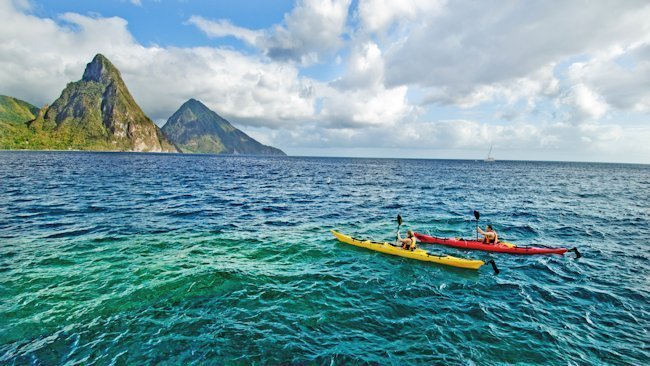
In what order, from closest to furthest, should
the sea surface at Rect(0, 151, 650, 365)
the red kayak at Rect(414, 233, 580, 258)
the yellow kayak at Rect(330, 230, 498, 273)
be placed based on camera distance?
the sea surface at Rect(0, 151, 650, 365) < the yellow kayak at Rect(330, 230, 498, 273) < the red kayak at Rect(414, 233, 580, 258)

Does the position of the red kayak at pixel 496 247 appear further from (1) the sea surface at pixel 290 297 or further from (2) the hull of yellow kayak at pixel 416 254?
(2) the hull of yellow kayak at pixel 416 254

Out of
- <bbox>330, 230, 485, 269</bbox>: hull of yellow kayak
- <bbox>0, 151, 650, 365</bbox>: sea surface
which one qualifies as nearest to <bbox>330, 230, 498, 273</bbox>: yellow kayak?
<bbox>330, 230, 485, 269</bbox>: hull of yellow kayak

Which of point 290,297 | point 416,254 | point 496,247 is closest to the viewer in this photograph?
point 290,297

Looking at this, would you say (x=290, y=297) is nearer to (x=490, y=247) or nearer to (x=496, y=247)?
(x=490, y=247)

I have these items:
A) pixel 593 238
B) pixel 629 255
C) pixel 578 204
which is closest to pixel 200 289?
pixel 629 255

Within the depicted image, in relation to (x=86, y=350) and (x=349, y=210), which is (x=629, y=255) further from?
(x=86, y=350)

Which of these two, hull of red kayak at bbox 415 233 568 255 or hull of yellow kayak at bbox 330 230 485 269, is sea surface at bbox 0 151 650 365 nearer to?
hull of yellow kayak at bbox 330 230 485 269

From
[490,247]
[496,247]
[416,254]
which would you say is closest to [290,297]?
[416,254]

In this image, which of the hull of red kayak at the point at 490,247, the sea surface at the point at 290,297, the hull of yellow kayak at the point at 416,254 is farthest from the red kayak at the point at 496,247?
the hull of yellow kayak at the point at 416,254

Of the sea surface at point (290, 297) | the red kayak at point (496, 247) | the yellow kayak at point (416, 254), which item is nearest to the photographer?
the sea surface at point (290, 297)

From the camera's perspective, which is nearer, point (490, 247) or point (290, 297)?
point (290, 297)

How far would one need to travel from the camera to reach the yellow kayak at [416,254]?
2033 centimetres

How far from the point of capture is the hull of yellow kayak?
20344mm

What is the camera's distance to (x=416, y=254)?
2178 centimetres
